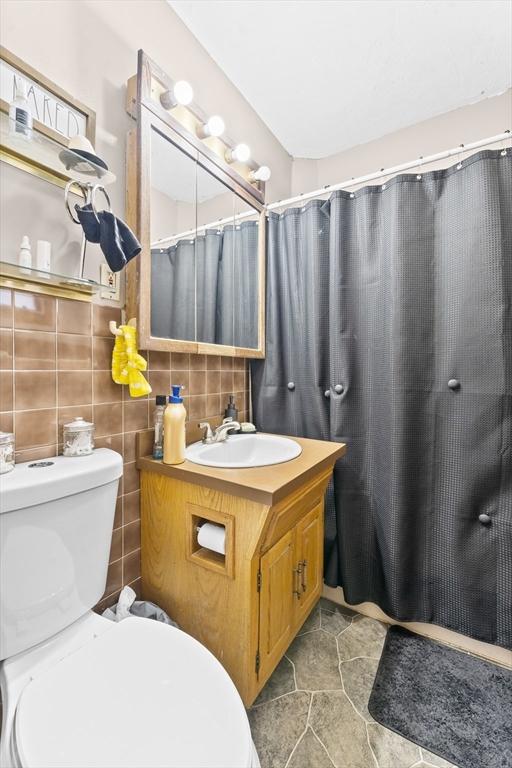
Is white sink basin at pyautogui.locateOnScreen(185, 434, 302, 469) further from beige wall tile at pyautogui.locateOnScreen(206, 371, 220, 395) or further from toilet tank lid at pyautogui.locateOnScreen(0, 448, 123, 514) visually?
toilet tank lid at pyautogui.locateOnScreen(0, 448, 123, 514)

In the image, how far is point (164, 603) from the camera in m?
1.14

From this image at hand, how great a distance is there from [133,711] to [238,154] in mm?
1842

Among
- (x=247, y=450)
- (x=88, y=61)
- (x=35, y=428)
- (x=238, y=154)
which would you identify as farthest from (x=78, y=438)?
(x=238, y=154)

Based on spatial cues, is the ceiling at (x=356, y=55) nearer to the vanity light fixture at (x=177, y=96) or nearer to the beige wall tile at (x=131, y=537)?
the vanity light fixture at (x=177, y=96)

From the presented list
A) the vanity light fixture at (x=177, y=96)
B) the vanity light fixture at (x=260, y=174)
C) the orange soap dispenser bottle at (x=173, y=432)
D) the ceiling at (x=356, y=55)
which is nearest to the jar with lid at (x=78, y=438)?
the orange soap dispenser bottle at (x=173, y=432)

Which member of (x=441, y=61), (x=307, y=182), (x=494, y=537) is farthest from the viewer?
(x=307, y=182)

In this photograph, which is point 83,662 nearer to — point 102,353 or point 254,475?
point 254,475

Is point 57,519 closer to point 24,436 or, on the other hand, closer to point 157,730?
point 24,436

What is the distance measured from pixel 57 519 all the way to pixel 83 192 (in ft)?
2.90

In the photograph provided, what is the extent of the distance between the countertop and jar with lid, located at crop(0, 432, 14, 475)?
1.33 ft

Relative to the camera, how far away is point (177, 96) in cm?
115

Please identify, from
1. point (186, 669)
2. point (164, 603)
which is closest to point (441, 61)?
point (186, 669)

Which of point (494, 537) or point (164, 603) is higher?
point (494, 537)

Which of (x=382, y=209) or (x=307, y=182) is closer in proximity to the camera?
(x=382, y=209)
